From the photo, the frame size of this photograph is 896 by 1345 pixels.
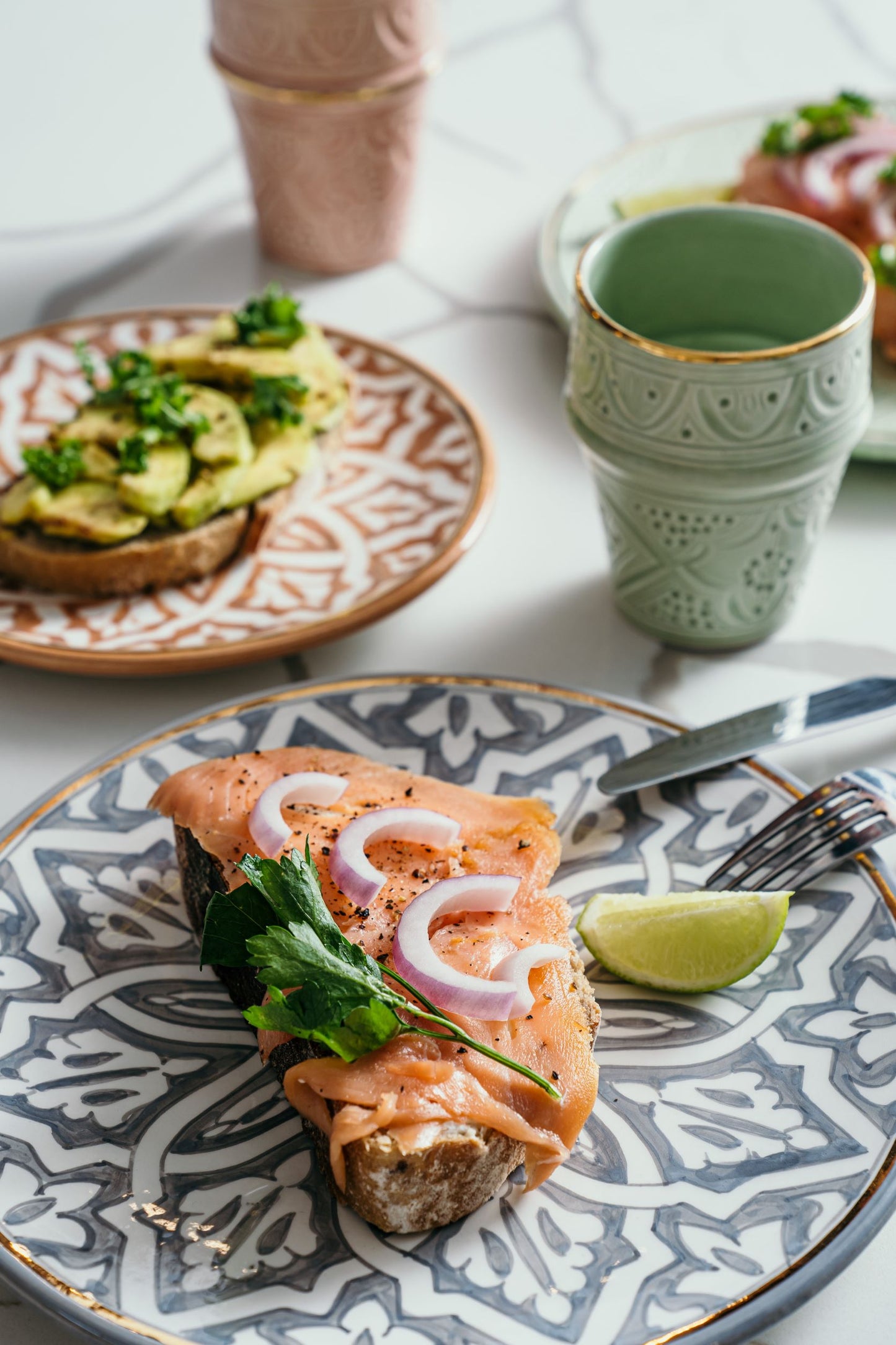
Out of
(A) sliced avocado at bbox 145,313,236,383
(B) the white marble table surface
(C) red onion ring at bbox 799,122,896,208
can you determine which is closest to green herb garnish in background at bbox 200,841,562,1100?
(B) the white marble table surface

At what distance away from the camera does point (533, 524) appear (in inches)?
94.8

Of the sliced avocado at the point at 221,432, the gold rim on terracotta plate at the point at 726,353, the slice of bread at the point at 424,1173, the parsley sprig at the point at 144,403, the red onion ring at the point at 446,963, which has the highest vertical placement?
the gold rim on terracotta plate at the point at 726,353

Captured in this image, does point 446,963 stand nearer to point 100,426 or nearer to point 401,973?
point 401,973

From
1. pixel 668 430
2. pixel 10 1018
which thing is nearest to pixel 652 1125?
pixel 10 1018

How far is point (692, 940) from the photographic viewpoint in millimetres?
1528

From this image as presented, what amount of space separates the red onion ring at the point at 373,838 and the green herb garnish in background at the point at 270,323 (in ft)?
3.80

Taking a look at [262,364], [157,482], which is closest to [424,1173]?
[157,482]

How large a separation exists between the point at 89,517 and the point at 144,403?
233 mm

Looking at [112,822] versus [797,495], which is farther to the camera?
[797,495]

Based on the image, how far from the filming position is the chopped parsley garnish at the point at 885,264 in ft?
8.32

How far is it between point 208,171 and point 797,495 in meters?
2.12

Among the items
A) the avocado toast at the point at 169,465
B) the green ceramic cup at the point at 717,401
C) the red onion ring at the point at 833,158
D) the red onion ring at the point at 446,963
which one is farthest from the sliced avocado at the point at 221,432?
the red onion ring at the point at 833,158

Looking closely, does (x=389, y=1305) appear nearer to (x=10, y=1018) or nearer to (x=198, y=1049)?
(x=198, y=1049)

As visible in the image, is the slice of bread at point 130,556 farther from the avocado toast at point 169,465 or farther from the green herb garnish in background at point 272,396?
the green herb garnish in background at point 272,396
